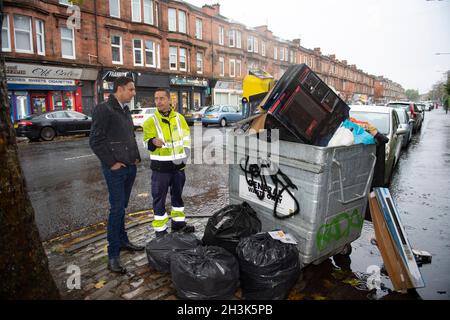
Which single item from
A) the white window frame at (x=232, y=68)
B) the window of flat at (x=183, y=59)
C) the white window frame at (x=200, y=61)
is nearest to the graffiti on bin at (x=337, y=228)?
the window of flat at (x=183, y=59)

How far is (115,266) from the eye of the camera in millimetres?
3271

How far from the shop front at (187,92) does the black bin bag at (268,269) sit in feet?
89.9

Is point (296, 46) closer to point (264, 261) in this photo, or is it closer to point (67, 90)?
point (67, 90)

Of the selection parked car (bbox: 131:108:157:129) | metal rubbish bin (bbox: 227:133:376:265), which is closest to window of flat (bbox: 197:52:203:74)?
parked car (bbox: 131:108:157:129)

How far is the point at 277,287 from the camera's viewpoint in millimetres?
2754

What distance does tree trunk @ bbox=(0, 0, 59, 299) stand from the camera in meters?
2.19

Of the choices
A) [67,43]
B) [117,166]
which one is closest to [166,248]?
[117,166]

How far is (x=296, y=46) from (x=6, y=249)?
50.4 m

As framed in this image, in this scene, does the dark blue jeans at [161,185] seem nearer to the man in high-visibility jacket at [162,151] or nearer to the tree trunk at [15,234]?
the man in high-visibility jacket at [162,151]

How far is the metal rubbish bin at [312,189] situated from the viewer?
9.41ft

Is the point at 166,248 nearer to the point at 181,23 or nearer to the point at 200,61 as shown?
the point at 181,23

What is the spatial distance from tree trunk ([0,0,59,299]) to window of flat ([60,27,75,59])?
21.8m

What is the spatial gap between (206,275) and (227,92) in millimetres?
34396
